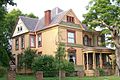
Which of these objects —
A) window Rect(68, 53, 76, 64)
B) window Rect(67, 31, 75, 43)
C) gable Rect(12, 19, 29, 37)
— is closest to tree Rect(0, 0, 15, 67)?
gable Rect(12, 19, 29, 37)

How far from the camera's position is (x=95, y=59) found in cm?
4828

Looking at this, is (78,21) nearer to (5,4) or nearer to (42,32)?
(42,32)

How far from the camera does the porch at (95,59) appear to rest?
4559 centimetres

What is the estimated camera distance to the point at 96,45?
167ft

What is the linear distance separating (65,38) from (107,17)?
23.6 feet

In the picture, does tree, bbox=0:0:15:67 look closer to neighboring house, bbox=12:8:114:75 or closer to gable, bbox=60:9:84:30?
neighboring house, bbox=12:8:114:75

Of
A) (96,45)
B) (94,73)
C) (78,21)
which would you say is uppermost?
(78,21)

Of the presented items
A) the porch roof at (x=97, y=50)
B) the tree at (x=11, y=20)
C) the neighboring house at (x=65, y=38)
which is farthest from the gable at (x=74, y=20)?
the tree at (x=11, y=20)

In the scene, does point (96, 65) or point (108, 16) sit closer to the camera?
point (108, 16)

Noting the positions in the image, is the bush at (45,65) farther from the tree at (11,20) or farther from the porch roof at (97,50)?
the tree at (11,20)

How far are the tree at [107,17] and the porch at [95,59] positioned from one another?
272cm

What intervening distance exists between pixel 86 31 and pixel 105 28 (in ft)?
13.6

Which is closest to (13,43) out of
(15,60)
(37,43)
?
(15,60)

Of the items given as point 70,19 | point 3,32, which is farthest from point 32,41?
point 3,32
